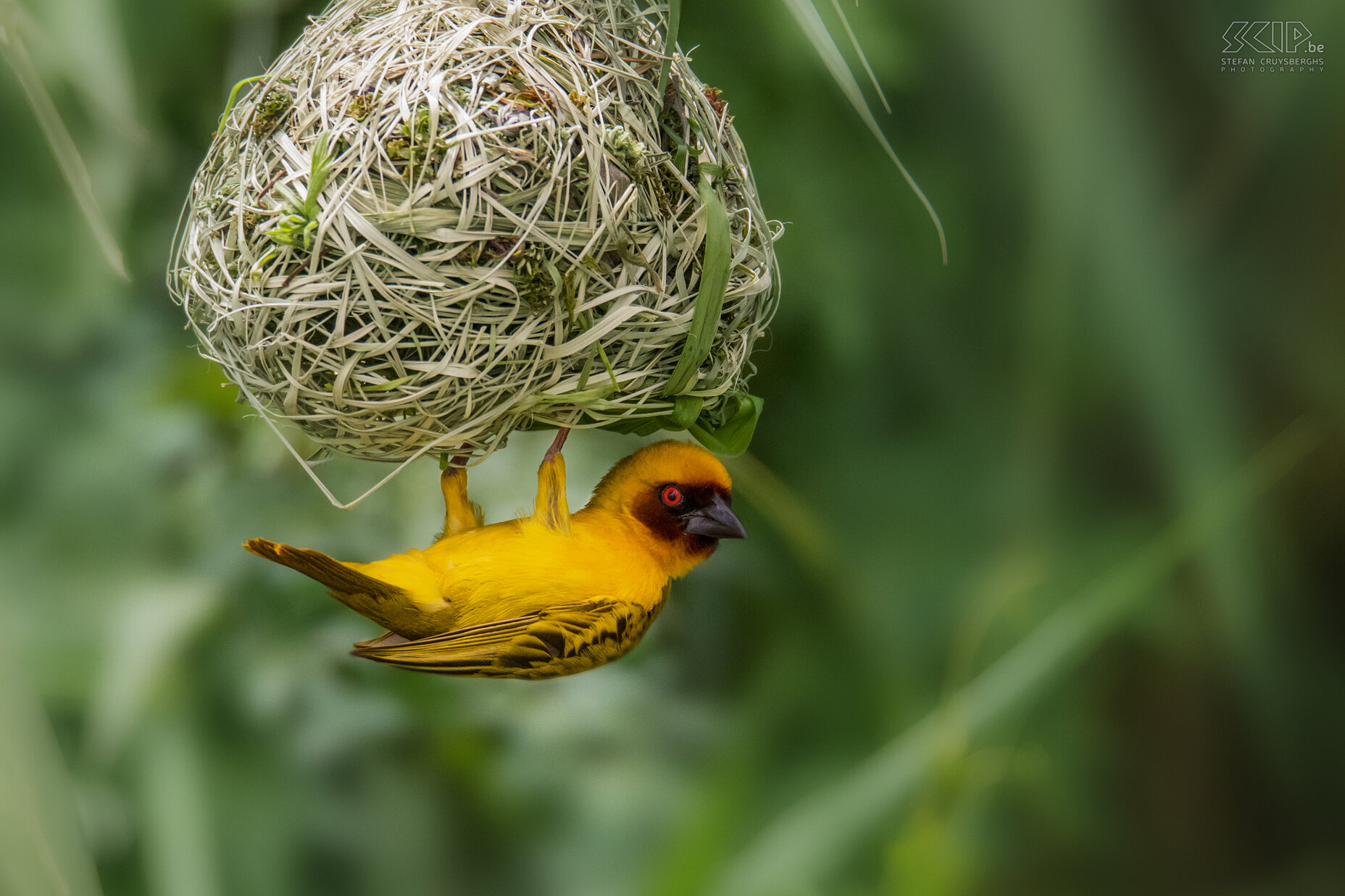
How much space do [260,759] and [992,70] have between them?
208cm

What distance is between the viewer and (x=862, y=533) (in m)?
2.10

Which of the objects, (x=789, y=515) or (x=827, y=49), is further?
(x=789, y=515)

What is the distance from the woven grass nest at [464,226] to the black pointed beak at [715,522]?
0.25 meters

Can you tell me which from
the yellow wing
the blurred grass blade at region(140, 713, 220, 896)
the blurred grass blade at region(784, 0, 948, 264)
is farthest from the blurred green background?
the blurred grass blade at region(784, 0, 948, 264)

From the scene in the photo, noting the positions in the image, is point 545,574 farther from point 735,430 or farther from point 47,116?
point 47,116

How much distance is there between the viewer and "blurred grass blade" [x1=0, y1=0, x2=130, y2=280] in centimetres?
91

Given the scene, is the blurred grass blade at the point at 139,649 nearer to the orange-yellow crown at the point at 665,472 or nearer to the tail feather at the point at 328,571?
the tail feather at the point at 328,571

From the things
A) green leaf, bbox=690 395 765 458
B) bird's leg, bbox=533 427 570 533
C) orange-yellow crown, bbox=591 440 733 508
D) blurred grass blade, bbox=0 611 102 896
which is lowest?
orange-yellow crown, bbox=591 440 733 508

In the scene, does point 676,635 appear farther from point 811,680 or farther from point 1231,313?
point 1231,313

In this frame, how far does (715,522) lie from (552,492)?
9.7 inches

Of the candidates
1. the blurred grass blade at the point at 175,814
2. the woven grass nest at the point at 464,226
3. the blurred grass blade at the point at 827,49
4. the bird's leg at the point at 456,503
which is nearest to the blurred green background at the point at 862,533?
the blurred grass blade at the point at 175,814

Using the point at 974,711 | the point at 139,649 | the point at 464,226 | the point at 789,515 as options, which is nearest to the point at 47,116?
the point at 464,226

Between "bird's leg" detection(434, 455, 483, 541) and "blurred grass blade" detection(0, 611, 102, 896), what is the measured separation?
62 centimetres

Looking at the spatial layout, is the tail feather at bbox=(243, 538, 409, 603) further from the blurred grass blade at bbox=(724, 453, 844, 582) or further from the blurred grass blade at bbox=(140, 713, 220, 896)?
the blurred grass blade at bbox=(140, 713, 220, 896)
